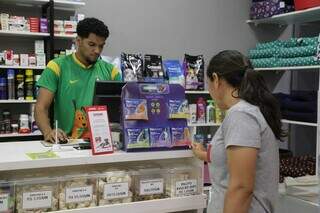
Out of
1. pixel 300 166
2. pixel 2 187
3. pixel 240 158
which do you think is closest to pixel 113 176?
pixel 2 187

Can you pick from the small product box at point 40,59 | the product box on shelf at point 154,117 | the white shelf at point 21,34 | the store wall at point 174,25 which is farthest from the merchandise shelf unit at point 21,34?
the product box on shelf at point 154,117

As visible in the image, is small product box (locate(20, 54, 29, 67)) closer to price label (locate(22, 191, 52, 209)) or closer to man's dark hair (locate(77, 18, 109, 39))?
man's dark hair (locate(77, 18, 109, 39))

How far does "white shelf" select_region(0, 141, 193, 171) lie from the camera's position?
1562mm

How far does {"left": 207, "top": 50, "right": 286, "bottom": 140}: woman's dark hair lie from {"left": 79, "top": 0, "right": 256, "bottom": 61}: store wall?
2.87m

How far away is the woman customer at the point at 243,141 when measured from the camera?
1.45 m

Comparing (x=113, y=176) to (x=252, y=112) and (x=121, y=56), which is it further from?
(x=121, y=56)

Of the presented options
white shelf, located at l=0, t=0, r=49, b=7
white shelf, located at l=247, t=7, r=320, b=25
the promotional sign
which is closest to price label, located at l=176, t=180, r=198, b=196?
the promotional sign

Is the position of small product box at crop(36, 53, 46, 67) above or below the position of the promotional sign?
above

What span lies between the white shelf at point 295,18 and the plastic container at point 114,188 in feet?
10.5

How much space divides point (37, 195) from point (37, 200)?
0.02 metres

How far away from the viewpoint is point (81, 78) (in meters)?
2.75

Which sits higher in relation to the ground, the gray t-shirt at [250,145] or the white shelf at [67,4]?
the white shelf at [67,4]

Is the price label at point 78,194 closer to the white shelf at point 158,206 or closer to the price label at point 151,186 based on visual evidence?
the white shelf at point 158,206

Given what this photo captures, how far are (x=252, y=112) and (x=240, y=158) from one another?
0.59 feet
